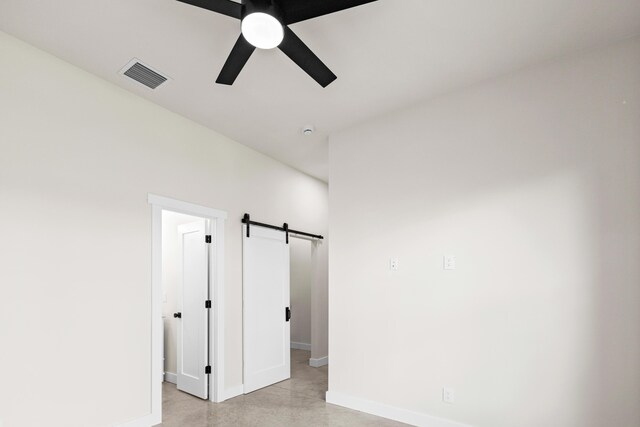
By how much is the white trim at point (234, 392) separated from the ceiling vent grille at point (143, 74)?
320 cm

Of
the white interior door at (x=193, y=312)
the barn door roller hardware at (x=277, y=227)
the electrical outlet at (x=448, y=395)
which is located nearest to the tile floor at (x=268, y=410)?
the white interior door at (x=193, y=312)

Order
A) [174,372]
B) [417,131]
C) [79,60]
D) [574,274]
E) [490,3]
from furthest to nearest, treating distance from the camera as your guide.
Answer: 1. [174,372]
2. [417,131]
3. [79,60]
4. [574,274]
5. [490,3]

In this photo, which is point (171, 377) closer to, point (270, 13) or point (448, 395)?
point (448, 395)

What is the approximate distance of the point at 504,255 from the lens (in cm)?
320

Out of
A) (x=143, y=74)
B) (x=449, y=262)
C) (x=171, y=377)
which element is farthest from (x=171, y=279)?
(x=449, y=262)

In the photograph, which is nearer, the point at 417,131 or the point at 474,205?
the point at 474,205

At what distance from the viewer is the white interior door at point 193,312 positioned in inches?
171

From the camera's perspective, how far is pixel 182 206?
397 cm

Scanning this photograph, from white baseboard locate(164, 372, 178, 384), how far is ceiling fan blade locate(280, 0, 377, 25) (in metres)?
4.40

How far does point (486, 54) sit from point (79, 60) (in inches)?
124

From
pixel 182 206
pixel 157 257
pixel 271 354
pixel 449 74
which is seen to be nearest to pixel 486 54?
pixel 449 74

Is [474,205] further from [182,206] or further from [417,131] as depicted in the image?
[182,206]

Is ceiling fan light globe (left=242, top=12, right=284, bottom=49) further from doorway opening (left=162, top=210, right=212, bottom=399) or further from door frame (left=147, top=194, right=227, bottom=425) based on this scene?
doorway opening (left=162, top=210, right=212, bottom=399)

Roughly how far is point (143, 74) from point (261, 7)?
1791mm
